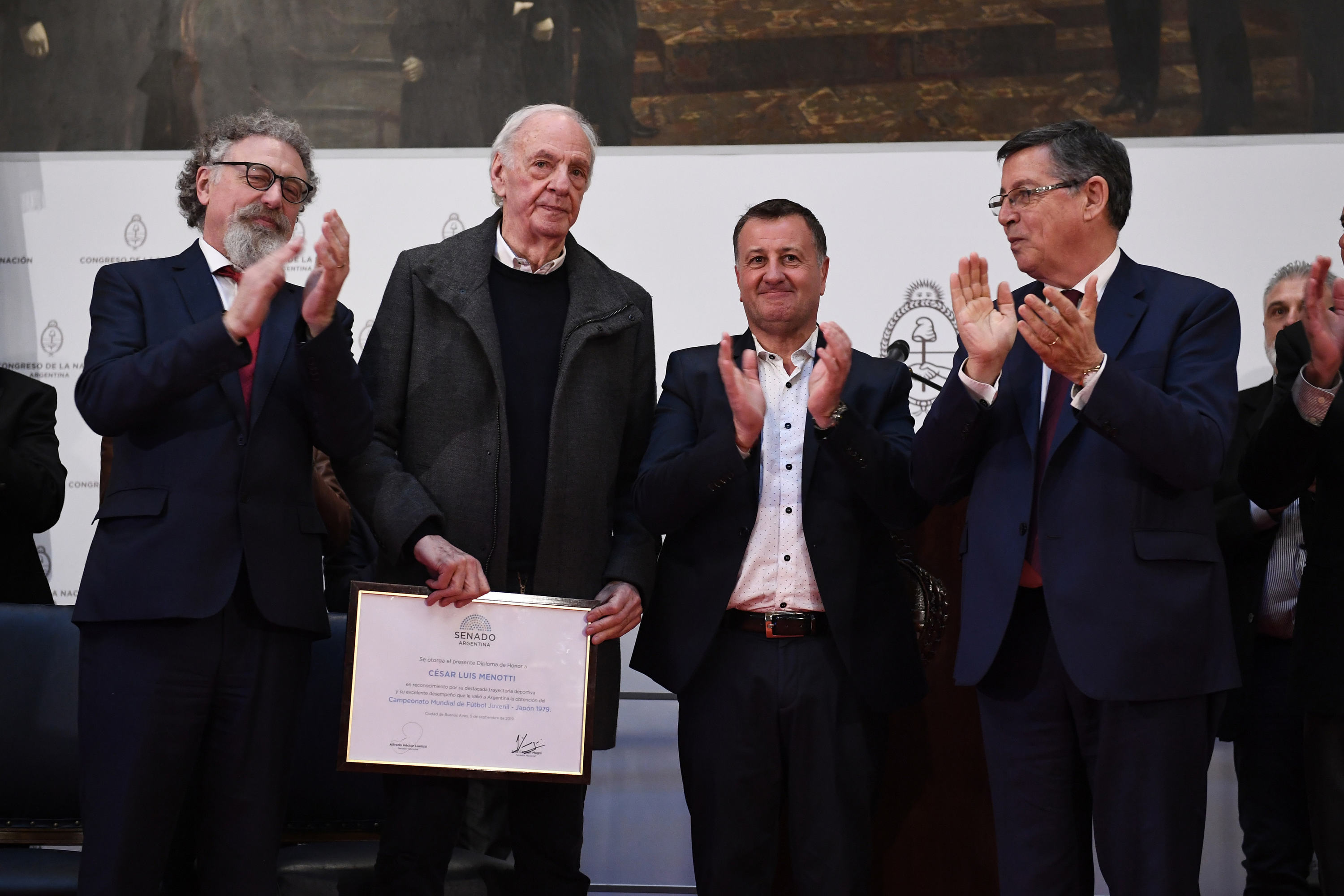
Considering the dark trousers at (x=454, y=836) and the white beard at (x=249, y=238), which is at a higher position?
the white beard at (x=249, y=238)

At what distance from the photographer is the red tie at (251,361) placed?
7.71 feet

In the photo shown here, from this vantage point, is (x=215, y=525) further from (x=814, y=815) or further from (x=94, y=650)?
(x=814, y=815)

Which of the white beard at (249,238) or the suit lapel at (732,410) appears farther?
the suit lapel at (732,410)

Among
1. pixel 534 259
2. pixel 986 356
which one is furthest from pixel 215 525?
pixel 986 356

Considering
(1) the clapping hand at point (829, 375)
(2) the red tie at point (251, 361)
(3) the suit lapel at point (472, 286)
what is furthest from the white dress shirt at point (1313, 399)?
(2) the red tie at point (251, 361)

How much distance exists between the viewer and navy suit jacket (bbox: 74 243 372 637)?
2.16m

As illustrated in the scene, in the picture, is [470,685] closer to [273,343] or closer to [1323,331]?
[273,343]

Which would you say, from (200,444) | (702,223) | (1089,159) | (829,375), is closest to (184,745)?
(200,444)

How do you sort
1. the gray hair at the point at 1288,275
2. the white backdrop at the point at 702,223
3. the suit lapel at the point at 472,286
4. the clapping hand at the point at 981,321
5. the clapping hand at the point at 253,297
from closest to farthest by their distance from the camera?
the clapping hand at the point at 253,297 < the clapping hand at the point at 981,321 < the suit lapel at the point at 472,286 < the gray hair at the point at 1288,275 < the white backdrop at the point at 702,223

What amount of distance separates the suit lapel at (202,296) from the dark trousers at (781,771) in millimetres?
1089

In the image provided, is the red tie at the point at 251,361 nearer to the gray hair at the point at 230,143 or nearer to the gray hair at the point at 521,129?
the gray hair at the point at 230,143

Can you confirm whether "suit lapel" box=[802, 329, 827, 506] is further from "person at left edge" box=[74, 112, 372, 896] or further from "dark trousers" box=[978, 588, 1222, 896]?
"person at left edge" box=[74, 112, 372, 896]

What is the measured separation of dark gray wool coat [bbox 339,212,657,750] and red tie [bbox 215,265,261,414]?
25 cm
